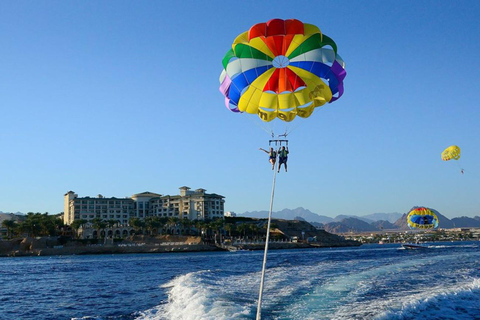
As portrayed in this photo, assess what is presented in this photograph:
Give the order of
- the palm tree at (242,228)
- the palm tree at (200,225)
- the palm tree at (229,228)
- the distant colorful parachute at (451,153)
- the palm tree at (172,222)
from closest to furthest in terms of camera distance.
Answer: the distant colorful parachute at (451,153) < the palm tree at (200,225) < the palm tree at (172,222) < the palm tree at (229,228) < the palm tree at (242,228)

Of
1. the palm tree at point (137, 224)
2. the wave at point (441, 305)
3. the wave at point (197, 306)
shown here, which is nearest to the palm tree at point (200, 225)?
the palm tree at point (137, 224)

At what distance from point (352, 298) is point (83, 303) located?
12.5 meters

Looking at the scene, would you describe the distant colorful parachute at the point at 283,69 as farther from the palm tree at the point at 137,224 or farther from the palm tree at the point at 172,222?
the palm tree at the point at 172,222

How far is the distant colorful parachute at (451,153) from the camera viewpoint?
43.8m

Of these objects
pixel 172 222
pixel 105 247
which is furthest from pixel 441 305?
pixel 172 222

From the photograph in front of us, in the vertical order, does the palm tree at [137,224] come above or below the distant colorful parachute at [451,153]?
below

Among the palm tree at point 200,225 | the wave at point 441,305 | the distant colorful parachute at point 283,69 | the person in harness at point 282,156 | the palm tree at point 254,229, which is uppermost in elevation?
the distant colorful parachute at point 283,69

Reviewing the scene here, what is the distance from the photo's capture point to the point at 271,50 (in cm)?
1756

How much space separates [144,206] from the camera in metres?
140

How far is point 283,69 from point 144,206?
126120mm

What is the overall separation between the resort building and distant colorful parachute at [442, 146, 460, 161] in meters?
91.8

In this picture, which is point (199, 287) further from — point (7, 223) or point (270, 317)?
point (7, 223)

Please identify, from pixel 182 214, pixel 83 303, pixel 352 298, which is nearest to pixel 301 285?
pixel 352 298

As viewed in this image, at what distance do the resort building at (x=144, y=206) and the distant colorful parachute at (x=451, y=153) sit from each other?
91.8 meters
